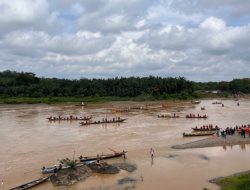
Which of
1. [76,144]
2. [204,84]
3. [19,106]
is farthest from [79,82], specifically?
[76,144]

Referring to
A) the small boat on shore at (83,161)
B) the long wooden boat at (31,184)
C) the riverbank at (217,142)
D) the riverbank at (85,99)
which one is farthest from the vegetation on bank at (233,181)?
the riverbank at (85,99)

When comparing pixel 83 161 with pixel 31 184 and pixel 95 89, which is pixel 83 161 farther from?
pixel 95 89

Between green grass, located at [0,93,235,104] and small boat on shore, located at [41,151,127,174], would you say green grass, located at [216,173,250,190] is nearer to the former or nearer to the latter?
small boat on shore, located at [41,151,127,174]

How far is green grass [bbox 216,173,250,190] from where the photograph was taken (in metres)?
22.2

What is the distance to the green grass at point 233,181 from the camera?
72.9 feet

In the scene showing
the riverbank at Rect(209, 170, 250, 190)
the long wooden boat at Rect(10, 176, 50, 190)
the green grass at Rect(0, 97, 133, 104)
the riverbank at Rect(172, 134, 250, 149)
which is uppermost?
the green grass at Rect(0, 97, 133, 104)

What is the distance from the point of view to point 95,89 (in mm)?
111000

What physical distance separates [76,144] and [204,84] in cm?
11857

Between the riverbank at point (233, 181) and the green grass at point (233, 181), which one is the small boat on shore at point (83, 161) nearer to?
the riverbank at point (233, 181)

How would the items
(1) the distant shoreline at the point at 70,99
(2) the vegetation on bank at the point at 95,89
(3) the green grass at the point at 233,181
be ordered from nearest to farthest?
1. (3) the green grass at the point at 233,181
2. (1) the distant shoreline at the point at 70,99
3. (2) the vegetation on bank at the point at 95,89

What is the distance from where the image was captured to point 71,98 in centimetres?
10531

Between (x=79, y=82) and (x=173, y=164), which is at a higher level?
(x=79, y=82)

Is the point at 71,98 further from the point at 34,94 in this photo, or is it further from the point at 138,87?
the point at 138,87

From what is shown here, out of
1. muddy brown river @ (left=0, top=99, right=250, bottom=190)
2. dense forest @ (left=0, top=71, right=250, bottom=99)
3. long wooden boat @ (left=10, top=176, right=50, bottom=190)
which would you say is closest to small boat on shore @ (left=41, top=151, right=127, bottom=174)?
muddy brown river @ (left=0, top=99, right=250, bottom=190)
